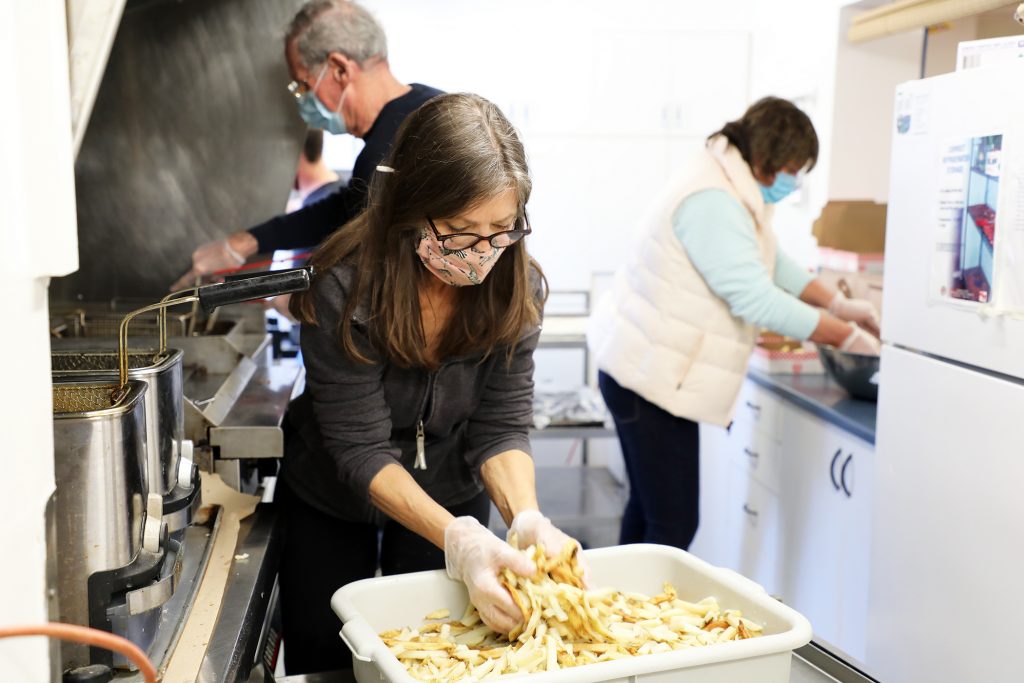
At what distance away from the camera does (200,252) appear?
2256 mm

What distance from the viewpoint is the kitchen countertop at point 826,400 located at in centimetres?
227

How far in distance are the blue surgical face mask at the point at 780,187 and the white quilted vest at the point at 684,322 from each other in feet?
0.11

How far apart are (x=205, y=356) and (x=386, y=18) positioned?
9.66 ft

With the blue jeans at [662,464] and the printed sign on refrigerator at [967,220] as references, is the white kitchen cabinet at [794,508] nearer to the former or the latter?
the blue jeans at [662,464]

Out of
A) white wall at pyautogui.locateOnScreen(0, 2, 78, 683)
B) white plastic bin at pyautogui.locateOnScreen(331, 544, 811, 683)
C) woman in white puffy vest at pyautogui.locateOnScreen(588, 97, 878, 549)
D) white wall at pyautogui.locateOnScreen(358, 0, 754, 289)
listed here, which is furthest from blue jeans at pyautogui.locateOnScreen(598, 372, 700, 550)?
white wall at pyautogui.locateOnScreen(358, 0, 754, 289)

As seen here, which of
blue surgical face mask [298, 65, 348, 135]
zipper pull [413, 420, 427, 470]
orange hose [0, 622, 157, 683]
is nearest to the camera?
orange hose [0, 622, 157, 683]

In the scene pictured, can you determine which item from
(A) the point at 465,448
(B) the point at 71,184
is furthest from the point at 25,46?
(A) the point at 465,448

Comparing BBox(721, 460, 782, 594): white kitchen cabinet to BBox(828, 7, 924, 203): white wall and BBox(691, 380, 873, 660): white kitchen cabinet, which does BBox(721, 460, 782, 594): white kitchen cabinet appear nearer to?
BBox(691, 380, 873, 660): white kitchen cabinet

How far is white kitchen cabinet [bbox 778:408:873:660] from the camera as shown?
2.29 metres

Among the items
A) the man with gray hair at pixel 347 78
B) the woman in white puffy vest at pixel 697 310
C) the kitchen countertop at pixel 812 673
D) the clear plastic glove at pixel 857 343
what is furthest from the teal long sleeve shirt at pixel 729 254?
the kitchen countertop at pixel 812 673

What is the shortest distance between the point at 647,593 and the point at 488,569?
0.95 feet

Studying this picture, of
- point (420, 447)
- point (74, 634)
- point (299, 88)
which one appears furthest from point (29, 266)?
point (299, 88)

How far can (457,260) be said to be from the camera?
129 centimetres

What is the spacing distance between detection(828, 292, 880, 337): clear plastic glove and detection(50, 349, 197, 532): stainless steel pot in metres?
1.99
